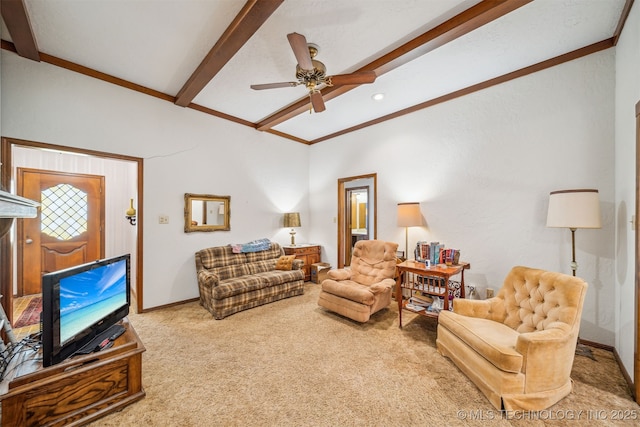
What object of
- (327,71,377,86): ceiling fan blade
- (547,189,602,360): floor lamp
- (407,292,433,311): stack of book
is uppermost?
(327,71,377,86): ceiling fan blade

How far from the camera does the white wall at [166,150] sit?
2.65 meters

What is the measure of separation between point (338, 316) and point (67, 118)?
3941 mm

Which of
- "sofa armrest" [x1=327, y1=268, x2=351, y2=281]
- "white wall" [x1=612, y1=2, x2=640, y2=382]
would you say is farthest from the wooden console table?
"white wall" [x1=612, y1=2, x2=640, y2=382]

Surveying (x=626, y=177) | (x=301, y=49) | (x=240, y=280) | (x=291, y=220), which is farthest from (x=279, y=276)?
(x=626, y=177)

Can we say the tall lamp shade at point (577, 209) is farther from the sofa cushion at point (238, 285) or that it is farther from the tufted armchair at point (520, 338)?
the sofa cushion at point (238, 285)

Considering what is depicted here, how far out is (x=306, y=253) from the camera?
488 cm

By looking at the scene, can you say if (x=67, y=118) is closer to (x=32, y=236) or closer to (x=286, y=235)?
(x=32, y=236)

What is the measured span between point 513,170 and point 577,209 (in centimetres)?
89

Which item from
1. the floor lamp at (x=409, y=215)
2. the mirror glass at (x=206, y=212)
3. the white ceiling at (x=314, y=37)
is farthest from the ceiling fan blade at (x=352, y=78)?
the mirror glass at (x=206, y=212)

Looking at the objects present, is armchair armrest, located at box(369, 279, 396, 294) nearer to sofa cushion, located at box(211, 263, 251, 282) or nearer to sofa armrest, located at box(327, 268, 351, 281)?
sofa armrest, located at box(327, 268, 351, 281)

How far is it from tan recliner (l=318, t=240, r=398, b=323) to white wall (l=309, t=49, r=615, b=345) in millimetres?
682

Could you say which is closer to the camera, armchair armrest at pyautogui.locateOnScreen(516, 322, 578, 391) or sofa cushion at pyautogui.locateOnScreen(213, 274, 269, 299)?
armchair armrest at pyautogui.locateOnScreen(516, 322, 578, 391)

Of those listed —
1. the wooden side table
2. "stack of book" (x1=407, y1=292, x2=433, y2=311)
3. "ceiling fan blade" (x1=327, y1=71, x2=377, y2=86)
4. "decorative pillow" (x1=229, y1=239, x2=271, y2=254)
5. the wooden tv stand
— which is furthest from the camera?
the wooden side table

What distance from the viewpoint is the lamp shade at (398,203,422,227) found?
344 centimetres
